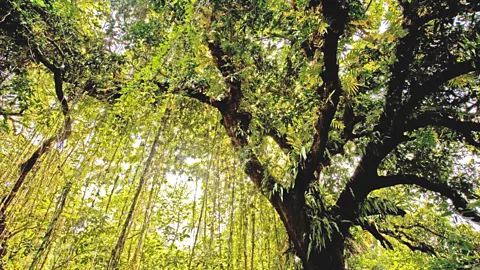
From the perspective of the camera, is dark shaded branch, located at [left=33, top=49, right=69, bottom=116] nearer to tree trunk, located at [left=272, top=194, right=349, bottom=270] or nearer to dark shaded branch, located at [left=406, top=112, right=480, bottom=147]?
tree trunk, located at [left=272, top=194, right=349, bottom=270]

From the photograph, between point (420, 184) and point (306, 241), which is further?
point (420, 184)

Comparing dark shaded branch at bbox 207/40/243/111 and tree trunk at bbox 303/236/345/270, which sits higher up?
dark shaded branch at bbox 207/40/243/111

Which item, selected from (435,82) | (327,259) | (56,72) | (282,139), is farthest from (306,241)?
(56,72)

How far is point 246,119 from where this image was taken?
2227mm

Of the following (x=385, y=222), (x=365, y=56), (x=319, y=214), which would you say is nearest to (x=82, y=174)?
(x=319, y=214)

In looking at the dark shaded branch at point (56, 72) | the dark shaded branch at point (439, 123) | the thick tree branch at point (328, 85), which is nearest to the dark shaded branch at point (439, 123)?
the dark shaded branch at point (439, 123)

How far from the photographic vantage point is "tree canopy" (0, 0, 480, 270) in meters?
1.48

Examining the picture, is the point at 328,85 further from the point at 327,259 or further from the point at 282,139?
the point at 327,259

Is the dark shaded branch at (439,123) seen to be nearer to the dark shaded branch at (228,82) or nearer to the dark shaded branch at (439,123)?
the dark shaded branch at (439,123)

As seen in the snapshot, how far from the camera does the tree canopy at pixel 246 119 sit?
4.84ft

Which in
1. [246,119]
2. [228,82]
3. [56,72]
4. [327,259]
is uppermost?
[228,82]

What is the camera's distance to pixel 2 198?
1534 mm

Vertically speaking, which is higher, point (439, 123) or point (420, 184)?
point (439, 123)

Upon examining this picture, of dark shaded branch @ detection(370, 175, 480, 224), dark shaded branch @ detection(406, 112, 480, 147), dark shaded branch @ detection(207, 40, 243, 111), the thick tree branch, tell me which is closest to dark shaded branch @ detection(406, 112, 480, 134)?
dark shaded branch @ detection(406, 112, 480, 147)
